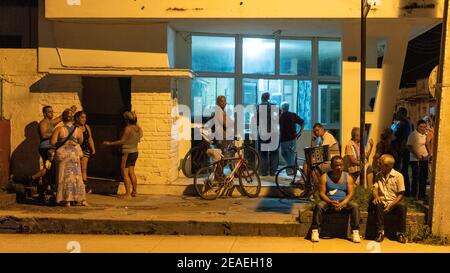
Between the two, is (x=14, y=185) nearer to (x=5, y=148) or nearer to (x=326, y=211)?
(x=5, y=148)

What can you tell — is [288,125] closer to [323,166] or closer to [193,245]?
[323,166]

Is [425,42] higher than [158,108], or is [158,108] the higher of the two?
[425,42]

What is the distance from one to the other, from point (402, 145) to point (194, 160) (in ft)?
14.0

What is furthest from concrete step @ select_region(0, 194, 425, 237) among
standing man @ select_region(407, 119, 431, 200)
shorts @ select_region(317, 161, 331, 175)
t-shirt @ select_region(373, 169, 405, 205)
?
standing man @ select_region(407, 119, 431, 200)

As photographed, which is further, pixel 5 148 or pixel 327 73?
pixel 327 73

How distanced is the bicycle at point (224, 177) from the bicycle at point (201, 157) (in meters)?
0.34

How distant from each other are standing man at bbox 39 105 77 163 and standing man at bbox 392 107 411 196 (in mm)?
6556

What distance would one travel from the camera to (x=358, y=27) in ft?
39.0

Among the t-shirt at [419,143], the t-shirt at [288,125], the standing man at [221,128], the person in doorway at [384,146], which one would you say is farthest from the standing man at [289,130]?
the t-shirt at [419,143]

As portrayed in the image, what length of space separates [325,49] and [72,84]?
596 centimetres

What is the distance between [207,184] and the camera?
1177 cm

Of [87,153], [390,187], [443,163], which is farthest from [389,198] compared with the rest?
[87,153]

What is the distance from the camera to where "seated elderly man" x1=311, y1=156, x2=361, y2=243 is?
892cm

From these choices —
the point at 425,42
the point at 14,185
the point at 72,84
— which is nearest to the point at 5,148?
the point at 14,185
